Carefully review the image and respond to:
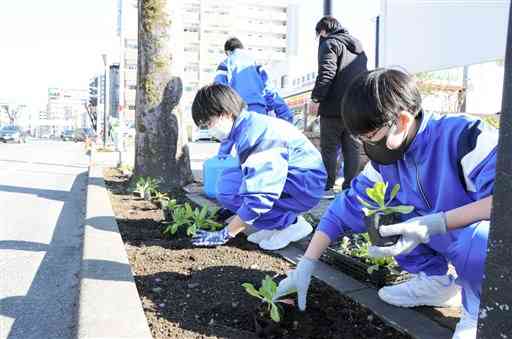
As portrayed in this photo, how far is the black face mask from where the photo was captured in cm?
161

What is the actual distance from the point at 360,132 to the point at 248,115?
4.12 ft

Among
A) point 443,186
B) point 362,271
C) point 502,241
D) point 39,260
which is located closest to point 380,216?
point 443,186

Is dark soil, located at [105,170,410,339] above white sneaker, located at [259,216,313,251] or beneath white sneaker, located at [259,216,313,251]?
beneath

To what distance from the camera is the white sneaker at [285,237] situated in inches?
109

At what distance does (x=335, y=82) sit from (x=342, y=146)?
59 centimetres

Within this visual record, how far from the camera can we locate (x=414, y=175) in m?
1.68

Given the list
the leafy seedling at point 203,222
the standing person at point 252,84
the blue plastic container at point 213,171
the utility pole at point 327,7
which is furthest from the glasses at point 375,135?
the utility pole at point 327,7

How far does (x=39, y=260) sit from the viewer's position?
301 cm

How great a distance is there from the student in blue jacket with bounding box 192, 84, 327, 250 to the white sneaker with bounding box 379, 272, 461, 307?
2.79 feet

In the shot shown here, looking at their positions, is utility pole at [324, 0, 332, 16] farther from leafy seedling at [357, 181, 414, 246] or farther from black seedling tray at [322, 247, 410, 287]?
leafy seedling at [357, 181, 414, 246]

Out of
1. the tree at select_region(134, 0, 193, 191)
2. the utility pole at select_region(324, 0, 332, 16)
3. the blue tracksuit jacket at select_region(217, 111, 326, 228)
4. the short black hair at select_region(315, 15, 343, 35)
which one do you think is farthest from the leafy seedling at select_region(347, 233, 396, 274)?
the utility pole at select_region(324, 0, 332, 16)

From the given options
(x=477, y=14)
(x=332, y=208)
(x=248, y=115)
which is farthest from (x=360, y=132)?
(x=477, y=14)

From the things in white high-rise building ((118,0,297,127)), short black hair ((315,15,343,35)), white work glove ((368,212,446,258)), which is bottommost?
white work glove ((368,212,446,258))

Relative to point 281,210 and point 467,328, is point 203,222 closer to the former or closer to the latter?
point 281,210
